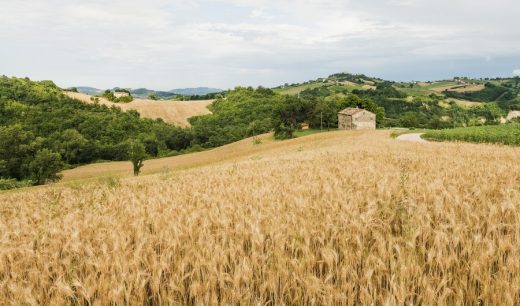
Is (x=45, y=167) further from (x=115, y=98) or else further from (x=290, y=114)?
(x=115, y=98)

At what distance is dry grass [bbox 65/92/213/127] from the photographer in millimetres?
144750

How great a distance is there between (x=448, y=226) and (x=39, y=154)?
8297cm

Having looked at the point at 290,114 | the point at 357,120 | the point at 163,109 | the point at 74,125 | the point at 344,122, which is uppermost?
the point at 163,109

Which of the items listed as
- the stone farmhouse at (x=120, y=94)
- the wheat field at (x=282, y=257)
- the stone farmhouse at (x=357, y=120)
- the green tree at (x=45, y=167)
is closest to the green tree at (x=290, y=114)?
the stone farmhouse at (x=357, y=120)

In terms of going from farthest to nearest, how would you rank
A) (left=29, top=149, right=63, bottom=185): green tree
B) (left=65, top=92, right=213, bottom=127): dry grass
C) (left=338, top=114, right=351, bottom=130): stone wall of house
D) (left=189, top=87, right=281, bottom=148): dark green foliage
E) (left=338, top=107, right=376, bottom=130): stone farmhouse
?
(left=65, top=92, right=213, bottom=127): dry grass < (left=189, top=87, right=281, bottom=148): dark green foliage < (left=338, top=114, right=351, bottom=130): stone wall of house < (left=338, top=107, right=376, bottom=130): stone farmhouse < (left=29, top=149, right=63, bottom=185): green tree

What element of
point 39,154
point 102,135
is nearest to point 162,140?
point 102,135

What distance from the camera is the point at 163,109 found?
154000 mm

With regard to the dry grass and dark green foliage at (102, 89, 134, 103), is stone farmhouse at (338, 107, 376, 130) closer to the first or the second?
the dry grass

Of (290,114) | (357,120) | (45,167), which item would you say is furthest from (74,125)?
(357,120)

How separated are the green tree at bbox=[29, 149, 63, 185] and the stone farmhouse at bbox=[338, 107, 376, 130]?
82.6 m

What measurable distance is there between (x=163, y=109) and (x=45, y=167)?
8638 centimetres

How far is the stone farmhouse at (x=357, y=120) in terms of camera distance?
10975cm

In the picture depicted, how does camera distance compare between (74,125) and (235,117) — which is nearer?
(74,125)

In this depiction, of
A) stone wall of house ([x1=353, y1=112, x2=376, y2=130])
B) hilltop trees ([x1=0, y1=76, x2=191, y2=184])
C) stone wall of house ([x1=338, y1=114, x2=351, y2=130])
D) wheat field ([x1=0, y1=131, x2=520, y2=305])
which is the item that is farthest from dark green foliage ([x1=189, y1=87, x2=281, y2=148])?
wheat field ([x1=0, y1=131, x2=520, y2=305])
